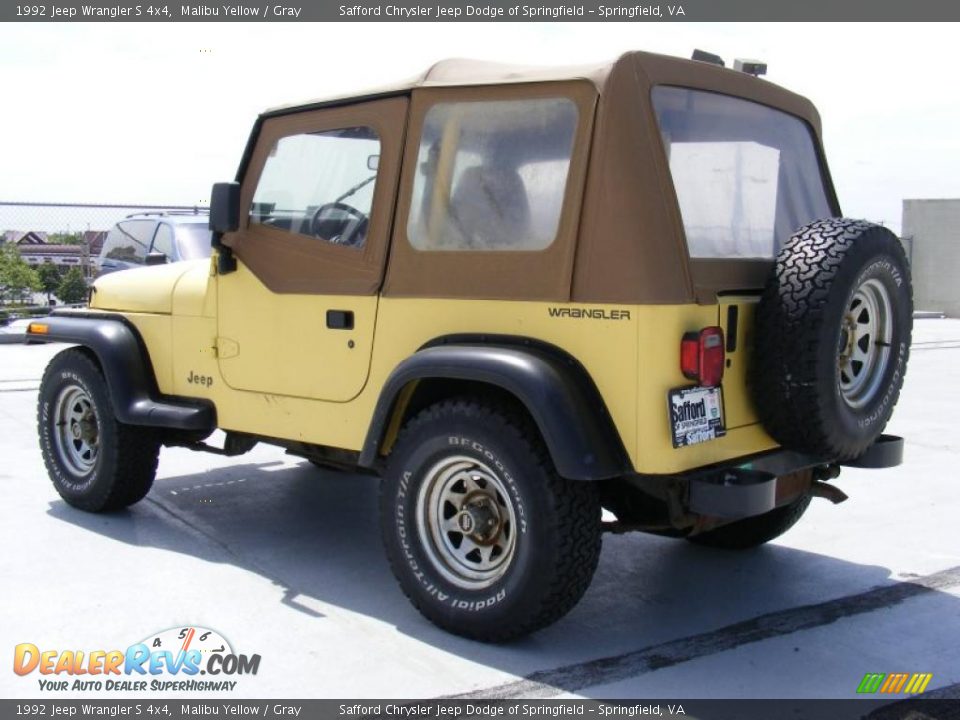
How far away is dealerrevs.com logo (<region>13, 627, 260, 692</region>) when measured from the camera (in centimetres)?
354

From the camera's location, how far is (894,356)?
4.02 m

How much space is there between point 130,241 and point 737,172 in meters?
9.11

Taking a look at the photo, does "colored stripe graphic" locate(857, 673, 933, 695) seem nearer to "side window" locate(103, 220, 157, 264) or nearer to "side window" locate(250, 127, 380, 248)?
"side window" locate(250, 127, 380, 248)

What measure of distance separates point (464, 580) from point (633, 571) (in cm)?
119

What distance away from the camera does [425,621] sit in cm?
408

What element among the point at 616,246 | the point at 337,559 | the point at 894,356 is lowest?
the point at 337,559

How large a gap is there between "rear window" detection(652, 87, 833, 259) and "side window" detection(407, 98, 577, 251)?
16.3 inches

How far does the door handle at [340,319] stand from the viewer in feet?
14.1

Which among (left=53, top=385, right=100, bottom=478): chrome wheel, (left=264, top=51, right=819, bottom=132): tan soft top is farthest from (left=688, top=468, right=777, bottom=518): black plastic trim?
(left=53, top=385, right=100, bottom=478): chrome wheel

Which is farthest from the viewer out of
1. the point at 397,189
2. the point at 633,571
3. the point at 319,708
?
the point at 633,571

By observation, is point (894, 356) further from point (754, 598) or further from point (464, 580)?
A: point (464, 580)

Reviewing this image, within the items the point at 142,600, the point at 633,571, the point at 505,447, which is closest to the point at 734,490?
the point at 505,447

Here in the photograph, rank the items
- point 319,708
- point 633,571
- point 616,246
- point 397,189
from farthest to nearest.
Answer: point 633,571 → point 397,189 → point 616,246 → point 319,708

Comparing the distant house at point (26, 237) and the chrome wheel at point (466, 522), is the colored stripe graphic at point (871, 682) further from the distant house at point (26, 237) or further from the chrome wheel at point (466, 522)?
the distant house at point (26, 237)
